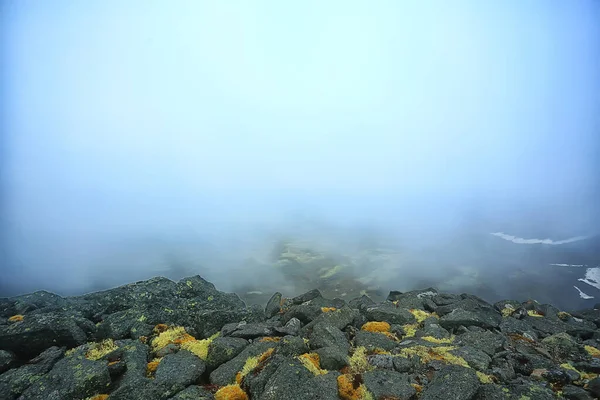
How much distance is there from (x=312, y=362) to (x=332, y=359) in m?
0.73

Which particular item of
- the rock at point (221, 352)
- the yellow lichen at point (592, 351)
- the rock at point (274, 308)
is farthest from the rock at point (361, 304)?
the yellow lichen at point (592, 351)

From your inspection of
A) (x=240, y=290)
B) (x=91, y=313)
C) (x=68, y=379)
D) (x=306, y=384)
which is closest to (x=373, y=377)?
(x=306, y=384)

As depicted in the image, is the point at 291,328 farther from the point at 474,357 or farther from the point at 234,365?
the point at 474,357

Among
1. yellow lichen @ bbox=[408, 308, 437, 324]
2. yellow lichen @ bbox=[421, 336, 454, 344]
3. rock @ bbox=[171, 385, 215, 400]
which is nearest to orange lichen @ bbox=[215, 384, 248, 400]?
rock @ bbox=[171, 385, 215, 400]

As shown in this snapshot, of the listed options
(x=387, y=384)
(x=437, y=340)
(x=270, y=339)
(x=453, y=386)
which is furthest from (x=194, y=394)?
(x=437, y=340)

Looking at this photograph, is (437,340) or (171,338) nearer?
(171,338)

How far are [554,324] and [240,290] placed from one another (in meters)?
56.6

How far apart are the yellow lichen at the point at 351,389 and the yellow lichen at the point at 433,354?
2527mm

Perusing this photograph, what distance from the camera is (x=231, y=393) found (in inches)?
320

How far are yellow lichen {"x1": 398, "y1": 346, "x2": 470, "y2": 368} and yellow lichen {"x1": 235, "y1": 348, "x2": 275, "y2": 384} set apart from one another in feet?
16.8

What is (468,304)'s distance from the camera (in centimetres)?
1830

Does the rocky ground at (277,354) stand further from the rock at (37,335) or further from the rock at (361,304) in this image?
the rock at (361,304)

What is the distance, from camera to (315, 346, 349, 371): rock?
9.48 meters

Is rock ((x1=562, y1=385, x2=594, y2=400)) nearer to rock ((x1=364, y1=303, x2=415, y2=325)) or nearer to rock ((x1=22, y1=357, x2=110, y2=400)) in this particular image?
rock ((x1=364, y1=303, x2=415, y2=325))
